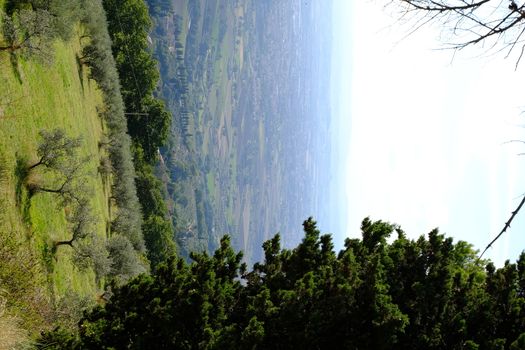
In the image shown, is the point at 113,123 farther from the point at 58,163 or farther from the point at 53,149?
the point at 58,163

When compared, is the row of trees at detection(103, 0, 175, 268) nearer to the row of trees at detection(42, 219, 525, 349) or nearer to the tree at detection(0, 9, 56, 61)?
the tree at detection(0, 9, 56, 61)

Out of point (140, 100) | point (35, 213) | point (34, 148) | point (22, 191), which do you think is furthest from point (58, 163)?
point (140, 100)

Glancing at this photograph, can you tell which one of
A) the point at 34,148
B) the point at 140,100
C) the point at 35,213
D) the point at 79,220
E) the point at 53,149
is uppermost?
the point at 140,100

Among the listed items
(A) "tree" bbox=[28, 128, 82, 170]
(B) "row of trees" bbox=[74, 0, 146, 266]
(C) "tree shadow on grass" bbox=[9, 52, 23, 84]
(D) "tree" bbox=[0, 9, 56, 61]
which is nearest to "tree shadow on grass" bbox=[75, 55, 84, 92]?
(B) "row of trees" bbox=[74, 0, 146, 266]

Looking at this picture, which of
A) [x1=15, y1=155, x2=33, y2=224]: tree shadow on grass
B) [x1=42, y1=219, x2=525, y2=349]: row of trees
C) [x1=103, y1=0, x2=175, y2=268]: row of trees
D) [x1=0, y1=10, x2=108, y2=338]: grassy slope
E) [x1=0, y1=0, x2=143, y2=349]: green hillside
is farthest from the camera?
[x1=103, y1=0, x2=175, y2=268]: row of trees

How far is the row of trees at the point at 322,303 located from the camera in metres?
12.0

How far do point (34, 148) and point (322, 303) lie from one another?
643 inches

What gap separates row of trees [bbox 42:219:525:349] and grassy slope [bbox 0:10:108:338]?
4259 millimetres

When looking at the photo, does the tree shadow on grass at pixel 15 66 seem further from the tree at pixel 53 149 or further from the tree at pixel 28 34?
the tree at pixel 53 149

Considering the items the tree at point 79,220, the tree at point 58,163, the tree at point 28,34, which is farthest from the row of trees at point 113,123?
the tree at point 58,163

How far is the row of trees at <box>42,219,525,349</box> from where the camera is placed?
1198 centimetres

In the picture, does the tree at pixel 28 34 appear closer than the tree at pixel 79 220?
Yes

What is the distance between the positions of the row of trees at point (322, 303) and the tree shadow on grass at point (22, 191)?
725 cm

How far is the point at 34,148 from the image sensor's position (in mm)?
21797
